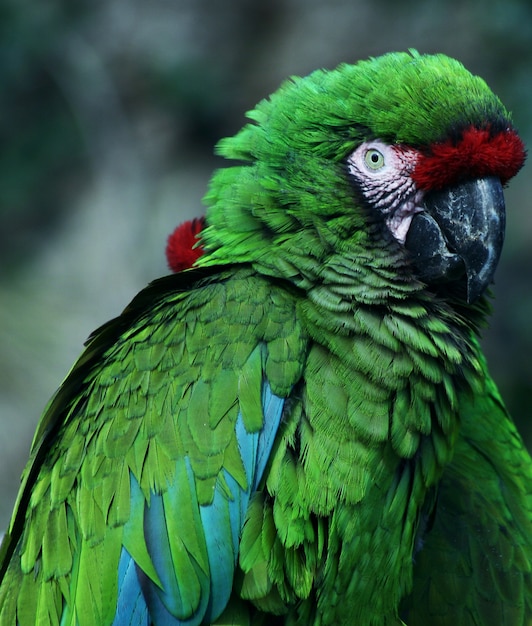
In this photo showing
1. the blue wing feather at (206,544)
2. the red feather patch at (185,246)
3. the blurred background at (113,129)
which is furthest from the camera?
the blurred background at (113,129)

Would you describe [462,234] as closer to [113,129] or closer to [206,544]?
[206,544]

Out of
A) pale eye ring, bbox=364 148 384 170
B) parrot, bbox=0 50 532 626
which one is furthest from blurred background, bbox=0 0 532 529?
pale eye ring, bbox=364 148 384 170

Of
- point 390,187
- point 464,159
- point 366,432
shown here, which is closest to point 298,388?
point 366,432

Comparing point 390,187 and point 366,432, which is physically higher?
point 390,187

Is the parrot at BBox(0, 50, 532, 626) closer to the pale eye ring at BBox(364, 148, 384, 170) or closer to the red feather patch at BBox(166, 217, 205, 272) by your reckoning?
the pale eye ring at BBox(364, 148, 384, 170)

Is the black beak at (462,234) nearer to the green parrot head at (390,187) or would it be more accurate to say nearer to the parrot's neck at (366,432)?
the green parrot head at (390,187)

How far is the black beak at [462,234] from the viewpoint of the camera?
174cm

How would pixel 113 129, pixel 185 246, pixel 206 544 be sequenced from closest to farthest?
pixel 206 544, pixel 185 246, pixel 113 129

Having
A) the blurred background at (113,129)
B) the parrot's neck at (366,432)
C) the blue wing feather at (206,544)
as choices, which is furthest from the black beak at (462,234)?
the blurred background at (113,129)

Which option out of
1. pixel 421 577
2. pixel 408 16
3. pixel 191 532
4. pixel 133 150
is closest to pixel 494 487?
pixel 421 577

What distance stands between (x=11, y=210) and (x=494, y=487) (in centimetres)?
408

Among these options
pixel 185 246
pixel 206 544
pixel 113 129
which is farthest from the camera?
pixel 113 129

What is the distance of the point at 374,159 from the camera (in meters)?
1.78

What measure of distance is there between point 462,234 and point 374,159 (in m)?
0.26
